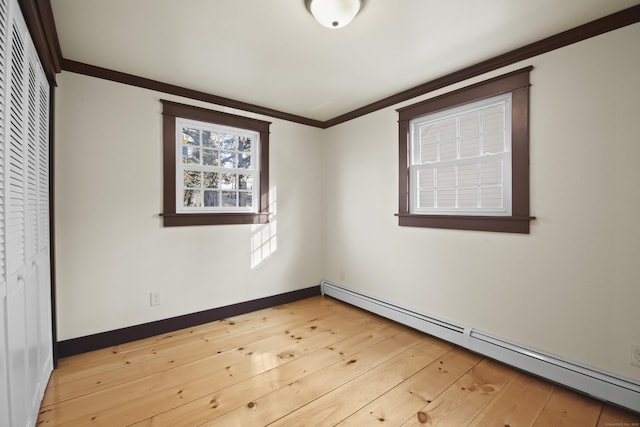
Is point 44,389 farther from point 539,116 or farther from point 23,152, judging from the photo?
point 539,116

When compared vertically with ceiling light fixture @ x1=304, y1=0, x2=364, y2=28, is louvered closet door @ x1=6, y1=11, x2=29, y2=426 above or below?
below

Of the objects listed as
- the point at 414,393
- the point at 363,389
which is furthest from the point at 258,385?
the point at 414,393

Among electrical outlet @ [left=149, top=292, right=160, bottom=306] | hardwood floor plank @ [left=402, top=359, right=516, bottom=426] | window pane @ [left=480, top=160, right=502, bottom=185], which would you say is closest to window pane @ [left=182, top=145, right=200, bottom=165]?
electrical outlet @ [left=149, top=292, right=160, bottom=306]

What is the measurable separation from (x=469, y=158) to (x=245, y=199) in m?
2.43

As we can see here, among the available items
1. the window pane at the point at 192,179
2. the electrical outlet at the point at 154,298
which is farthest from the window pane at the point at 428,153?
the electrical outlet at the point at 154,298

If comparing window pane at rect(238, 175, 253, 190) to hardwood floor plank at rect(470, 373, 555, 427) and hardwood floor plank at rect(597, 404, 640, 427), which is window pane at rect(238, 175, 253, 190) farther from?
hardwood floor plank at rect(597, 404, 640, 427)

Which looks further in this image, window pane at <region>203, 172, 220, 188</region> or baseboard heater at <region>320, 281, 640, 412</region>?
window pane at <region>203, 172, 220, 188</region>

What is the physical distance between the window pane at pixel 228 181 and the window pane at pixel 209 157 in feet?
0.55

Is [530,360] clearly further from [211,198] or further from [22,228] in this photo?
[22,228]

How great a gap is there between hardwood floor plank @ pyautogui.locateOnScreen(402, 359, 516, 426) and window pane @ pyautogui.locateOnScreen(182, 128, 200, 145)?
306 centimetres

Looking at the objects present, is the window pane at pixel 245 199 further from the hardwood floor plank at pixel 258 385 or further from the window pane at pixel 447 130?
the window pane at pixel 447 130

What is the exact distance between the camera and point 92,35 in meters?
2.11

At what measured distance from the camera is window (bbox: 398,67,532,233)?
2.33 metres

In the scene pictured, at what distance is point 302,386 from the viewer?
207 centimetres
